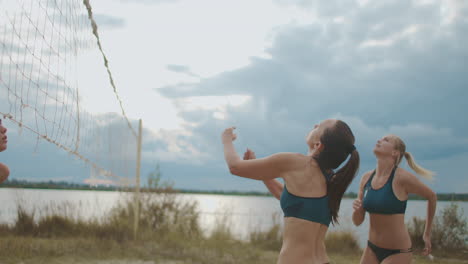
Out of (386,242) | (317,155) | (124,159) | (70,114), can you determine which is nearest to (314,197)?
(317,155)

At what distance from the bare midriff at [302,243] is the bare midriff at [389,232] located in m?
1.39

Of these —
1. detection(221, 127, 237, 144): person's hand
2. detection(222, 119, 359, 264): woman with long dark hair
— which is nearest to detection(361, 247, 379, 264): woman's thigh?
detection(222, 119, 359, 264): woman with long dark hair

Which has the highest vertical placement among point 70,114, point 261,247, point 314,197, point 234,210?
point 70,114

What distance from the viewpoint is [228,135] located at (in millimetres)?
2197

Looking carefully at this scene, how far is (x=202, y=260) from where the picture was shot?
710cm

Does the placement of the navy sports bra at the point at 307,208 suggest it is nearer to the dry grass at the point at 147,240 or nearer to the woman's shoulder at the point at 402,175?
the woman's shoulder at the point at 402,175

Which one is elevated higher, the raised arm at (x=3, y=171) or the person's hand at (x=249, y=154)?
the person's hand at (x=249, y=154)

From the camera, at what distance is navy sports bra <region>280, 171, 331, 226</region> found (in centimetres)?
202

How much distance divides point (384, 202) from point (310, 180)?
1440 millimetres

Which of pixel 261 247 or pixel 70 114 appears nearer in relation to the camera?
pixel 70 114

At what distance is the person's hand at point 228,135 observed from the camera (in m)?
2.18

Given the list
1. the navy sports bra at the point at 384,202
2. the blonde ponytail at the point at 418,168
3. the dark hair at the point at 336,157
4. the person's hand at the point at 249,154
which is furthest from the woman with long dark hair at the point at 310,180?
the blonde ponytail at the point at 418,168

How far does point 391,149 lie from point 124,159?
663 cm

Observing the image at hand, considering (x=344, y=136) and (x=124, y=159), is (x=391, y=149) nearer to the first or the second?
(x=344, y=136)
